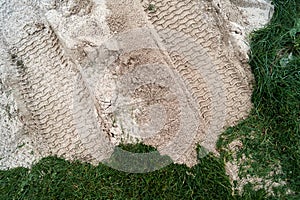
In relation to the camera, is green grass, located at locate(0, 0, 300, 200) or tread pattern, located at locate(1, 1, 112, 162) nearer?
green grass, located at locate(0, 0, 300, 200)

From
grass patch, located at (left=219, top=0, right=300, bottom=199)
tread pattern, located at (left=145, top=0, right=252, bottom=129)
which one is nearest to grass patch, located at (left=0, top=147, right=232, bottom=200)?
grass patch, located at (left=219, top=0, right=300, bottom=199)

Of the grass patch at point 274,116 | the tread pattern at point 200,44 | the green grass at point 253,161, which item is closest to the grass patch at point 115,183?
the green grass at point 253,161

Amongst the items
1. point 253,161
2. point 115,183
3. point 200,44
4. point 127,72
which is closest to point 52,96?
point 127,72

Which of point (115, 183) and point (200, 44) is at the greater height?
point (200, 44)

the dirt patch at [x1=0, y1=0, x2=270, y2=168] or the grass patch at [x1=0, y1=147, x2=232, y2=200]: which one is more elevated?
the dirt patch at [x1=0, y1=0, x2=270, y2=168]

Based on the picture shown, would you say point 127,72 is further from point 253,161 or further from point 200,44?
point 253,161

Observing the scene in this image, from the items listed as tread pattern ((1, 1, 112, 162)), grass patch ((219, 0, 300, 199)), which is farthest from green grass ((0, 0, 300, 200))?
tread pattern ((1, 1, 112, 162))

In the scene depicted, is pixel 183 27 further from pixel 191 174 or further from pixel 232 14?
pixel 191 174

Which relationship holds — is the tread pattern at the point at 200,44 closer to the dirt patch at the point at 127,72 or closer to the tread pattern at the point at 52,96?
the dirt patch at the point at 127,72

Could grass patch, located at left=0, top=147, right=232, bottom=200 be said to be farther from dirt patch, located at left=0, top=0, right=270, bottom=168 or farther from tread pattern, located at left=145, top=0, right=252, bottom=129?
Answer: tread pattern, located at left=145, top=0, right=252, bottom=129
